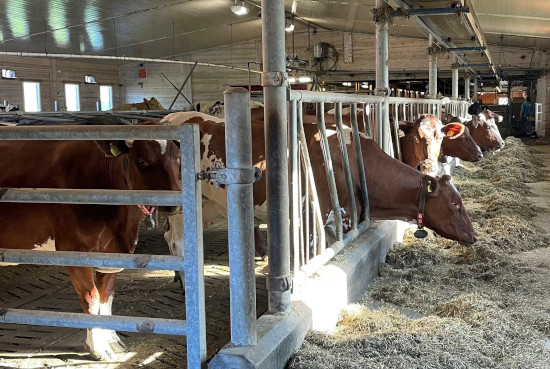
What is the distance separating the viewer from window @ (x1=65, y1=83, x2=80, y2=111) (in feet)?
73.7

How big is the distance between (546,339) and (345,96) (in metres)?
2.17

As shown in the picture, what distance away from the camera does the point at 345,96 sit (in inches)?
178

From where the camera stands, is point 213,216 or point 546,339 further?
point 213,216

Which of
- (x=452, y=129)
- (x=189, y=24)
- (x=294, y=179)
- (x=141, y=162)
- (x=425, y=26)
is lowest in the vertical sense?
(x=294, y=179)

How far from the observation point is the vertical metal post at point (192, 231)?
7.28 feet

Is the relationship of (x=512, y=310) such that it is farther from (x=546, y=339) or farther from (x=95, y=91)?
(x=95, y=91)

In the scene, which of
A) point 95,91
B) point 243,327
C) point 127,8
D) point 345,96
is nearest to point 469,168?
point 127,8

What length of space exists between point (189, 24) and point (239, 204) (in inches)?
717

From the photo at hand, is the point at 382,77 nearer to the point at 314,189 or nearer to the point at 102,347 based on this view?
the point at 314,189

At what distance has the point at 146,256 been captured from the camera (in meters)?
2.32

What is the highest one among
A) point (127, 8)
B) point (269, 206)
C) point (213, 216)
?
point (127, 8)

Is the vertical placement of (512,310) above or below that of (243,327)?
below

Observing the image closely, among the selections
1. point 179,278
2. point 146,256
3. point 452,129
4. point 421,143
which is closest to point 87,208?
point 146,256

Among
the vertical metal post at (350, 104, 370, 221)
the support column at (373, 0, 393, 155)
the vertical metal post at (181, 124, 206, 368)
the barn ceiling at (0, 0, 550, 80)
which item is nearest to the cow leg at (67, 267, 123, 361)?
the vertical metal post at (181, 124, 206, 368)
